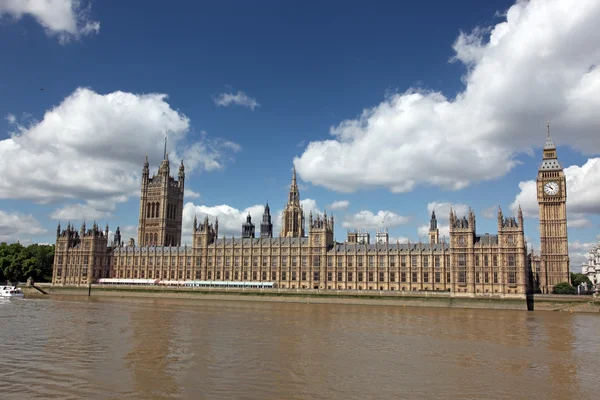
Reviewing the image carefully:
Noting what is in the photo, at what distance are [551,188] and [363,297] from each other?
4971cm

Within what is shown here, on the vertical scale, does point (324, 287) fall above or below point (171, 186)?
below

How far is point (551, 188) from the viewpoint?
111 meters

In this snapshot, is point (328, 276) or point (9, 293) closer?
point (9, 293)

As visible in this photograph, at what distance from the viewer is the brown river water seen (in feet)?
87.5

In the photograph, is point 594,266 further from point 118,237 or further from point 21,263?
point 21,263

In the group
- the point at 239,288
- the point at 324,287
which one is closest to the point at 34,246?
the point at 239,288

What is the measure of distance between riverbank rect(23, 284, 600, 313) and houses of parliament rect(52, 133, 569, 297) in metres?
3.35

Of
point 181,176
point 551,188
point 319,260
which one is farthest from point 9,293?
point 551,188

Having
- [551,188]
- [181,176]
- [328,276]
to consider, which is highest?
[181,176]

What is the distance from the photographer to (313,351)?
38.5m

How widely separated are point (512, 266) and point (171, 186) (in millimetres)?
108437

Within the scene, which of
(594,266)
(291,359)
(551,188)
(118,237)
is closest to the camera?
(291,359)

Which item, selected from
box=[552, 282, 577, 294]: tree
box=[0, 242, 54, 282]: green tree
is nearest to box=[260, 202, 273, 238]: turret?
box=[0, 242, 54, 282]: green tree

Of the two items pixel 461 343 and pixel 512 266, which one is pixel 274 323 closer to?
pixel 461 343
